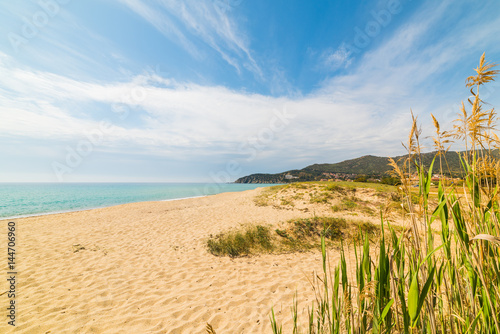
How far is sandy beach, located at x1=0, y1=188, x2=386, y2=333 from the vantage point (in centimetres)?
416

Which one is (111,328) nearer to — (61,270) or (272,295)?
(272,295)

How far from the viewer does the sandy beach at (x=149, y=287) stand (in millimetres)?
4160

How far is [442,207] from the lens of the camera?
1380 mm

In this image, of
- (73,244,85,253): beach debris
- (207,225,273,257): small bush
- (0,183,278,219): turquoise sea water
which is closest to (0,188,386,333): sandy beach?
(73,244,85,253): beach debris

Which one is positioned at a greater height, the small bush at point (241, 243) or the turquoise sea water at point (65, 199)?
the turquoise sea water at point (65, 199)

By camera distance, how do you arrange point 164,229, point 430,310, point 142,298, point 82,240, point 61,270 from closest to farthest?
point 430,310 → point 142,298 → point 61,270 → point 82,240 → point 164,229

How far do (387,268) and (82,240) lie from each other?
12602 mm

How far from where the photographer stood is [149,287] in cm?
553

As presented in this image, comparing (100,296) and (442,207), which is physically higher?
(442,207)

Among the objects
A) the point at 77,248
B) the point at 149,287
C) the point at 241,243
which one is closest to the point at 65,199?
A: the point at 77,248

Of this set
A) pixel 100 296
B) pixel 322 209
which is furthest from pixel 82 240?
pixel 322 209

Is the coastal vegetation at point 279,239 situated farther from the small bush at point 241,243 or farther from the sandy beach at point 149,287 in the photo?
the sandy beach at point 149,287

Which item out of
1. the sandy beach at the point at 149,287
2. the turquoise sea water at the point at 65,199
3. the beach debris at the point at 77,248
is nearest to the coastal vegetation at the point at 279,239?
the sandy beach at the point at 149,287

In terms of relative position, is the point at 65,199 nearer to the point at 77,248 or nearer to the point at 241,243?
the point at 77,248
